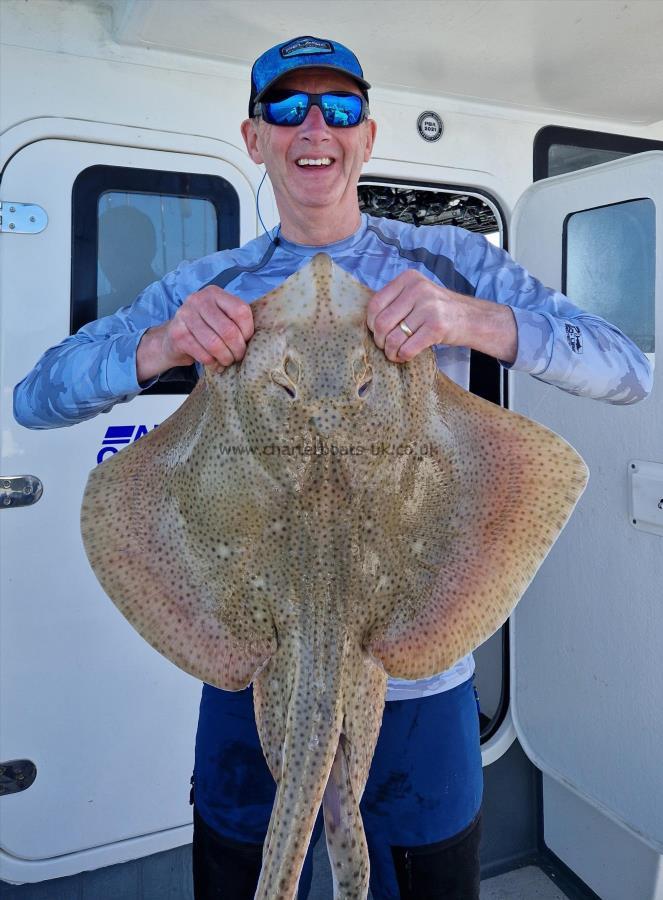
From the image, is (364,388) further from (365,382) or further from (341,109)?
(341,109)

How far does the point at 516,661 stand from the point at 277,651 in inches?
99.4

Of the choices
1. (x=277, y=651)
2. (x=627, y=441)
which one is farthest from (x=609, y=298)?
(x=277, y=651)

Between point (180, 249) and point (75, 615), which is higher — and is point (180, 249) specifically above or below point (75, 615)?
above

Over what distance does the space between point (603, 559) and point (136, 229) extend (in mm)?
2579

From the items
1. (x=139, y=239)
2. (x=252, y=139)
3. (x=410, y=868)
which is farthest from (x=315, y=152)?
(x=410, y=868)

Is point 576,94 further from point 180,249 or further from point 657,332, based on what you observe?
point 180,249

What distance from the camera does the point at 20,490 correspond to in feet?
9.43

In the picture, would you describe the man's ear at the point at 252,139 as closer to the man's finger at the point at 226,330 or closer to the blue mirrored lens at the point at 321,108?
the blue mirrored lens at the point at 321,108

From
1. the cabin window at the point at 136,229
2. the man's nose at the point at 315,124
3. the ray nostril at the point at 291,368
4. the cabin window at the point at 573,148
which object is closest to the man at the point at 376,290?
the man's nose at the point at 315,124

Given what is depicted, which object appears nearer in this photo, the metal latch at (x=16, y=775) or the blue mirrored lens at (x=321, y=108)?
the blue mirrored lens at (x=321, y=108)

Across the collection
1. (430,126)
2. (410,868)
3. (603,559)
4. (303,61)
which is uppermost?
(430,126)

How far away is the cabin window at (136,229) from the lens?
9.59 feet

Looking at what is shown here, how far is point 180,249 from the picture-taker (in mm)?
3107

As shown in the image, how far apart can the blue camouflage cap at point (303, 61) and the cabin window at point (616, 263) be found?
1.58 m
